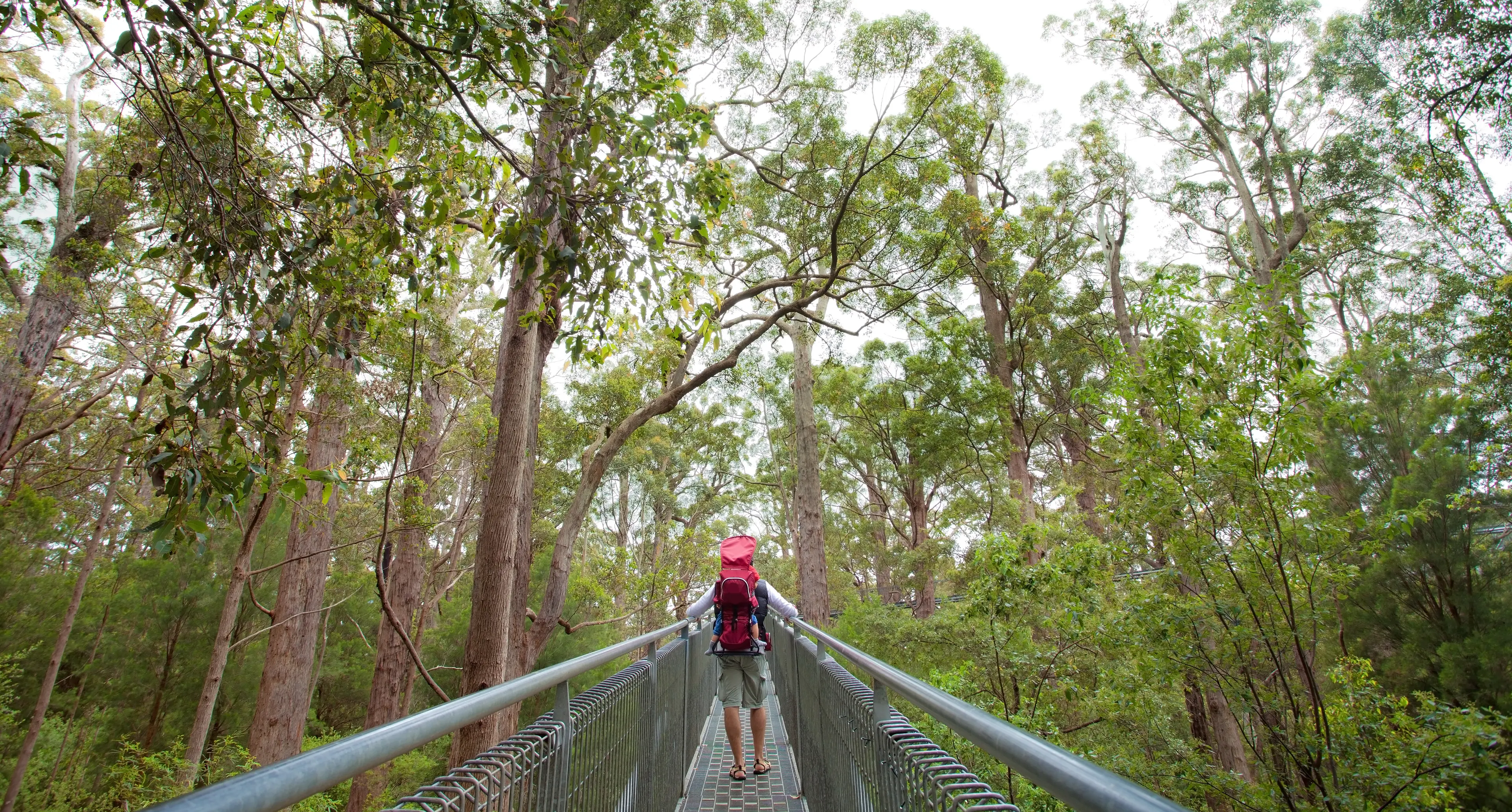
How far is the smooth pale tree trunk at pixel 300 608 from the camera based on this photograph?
7.17 m

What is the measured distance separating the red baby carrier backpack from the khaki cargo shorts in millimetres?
82

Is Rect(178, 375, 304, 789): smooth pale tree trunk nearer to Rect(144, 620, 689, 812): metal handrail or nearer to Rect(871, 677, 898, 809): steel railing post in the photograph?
Rect(144, 620, 689, 812): metal handrail

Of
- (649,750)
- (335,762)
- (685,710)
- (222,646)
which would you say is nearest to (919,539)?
(685,710)

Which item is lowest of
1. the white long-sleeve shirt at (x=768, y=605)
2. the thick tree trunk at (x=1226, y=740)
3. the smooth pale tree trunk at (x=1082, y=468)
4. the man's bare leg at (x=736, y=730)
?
the thick tree trunk at (x=1226, y=740)

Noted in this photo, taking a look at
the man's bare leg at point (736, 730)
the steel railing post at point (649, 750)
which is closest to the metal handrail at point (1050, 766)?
the steel railing post at point (649, 750)

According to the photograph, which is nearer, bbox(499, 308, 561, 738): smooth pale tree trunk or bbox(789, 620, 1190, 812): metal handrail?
bbox(789, 620, 1190, 812): metal handrail

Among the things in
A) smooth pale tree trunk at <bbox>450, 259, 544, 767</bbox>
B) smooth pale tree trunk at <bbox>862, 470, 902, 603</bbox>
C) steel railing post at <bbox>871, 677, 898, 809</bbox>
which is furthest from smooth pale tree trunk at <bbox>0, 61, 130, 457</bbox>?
smooth pale tree trunk at <bbox>862, 470, 902, 603</bbox>

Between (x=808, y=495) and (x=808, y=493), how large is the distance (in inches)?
1.4

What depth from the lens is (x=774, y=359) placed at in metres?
18.8

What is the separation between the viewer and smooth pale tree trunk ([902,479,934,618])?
14.8m

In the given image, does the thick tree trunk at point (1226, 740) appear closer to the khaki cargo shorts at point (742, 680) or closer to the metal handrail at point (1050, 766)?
the khaki cargo shorts at point (742, 680)

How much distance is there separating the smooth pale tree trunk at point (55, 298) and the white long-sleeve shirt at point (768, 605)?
725cm

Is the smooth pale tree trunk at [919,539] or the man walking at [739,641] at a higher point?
the smooth pale tree trunk at [919,539]

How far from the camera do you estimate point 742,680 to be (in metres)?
4.41
